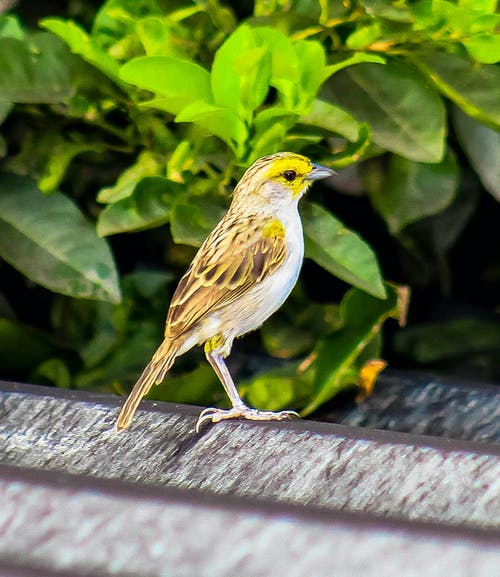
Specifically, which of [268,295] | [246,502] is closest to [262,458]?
[246,502]

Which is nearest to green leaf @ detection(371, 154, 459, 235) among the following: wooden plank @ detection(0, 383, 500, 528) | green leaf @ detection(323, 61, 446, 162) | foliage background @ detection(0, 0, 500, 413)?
foliage background @ detection(0, 0, 500, 413)

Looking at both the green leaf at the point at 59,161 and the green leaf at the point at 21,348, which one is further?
the green leaf at the point at 21,348

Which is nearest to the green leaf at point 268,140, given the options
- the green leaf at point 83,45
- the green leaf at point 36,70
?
the green leaf at point 83,45

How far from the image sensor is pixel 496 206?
9.20 feet

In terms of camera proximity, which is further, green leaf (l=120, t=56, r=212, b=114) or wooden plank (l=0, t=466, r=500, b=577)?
green leaf (l=120, t=56, r=212, b=114)

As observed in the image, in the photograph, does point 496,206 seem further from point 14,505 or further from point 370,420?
point 14,505

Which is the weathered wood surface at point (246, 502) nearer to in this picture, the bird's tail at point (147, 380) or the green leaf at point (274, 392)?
the bird's tail at point (147, 380)

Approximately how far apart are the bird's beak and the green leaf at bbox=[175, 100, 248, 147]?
164mm

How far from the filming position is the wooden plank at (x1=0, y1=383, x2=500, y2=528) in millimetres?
1417

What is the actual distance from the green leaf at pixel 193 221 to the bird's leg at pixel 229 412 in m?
0.21

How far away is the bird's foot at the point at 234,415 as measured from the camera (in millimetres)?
1690

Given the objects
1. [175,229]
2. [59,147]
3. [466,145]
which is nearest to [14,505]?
Answer: [175,229]

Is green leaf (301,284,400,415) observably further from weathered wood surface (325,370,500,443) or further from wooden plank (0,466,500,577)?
wooden plank (0,466,500,577)

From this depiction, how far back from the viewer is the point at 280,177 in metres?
2.03
